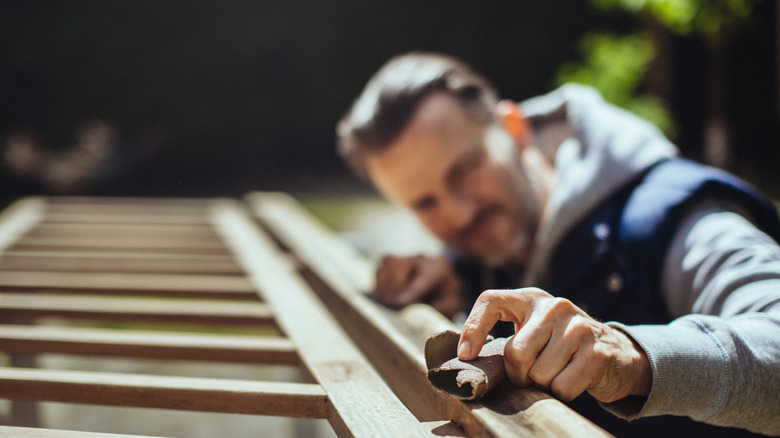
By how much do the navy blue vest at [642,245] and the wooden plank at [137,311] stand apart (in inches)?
29.0

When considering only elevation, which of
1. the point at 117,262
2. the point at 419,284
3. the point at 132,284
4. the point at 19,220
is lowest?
the point at 419,284

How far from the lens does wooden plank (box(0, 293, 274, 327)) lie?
1352mm

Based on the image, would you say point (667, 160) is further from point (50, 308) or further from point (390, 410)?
point (50, 308)

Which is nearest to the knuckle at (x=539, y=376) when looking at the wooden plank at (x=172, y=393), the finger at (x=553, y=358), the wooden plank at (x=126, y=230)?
the finger at (x=553, y=358)

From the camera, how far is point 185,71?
37.2 feet

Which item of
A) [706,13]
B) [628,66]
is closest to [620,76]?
[628,66]

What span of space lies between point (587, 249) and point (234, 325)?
848mm

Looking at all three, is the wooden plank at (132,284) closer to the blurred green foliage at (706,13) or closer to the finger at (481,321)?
the finger at (481,321)

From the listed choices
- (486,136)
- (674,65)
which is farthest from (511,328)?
(674,65)

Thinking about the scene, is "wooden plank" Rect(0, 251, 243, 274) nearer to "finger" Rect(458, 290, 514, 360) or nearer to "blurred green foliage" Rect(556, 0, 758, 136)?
"finger" Rect(458, 290, 514, 360)

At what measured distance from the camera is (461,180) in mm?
1660

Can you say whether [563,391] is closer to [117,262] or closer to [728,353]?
[728,353]

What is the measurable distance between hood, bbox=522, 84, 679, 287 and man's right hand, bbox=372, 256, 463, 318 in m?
0.22

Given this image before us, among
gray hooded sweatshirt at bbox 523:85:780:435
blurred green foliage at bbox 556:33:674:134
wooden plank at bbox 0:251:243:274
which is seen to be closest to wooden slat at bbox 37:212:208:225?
wooden plank at bbox 0:251:243:274
